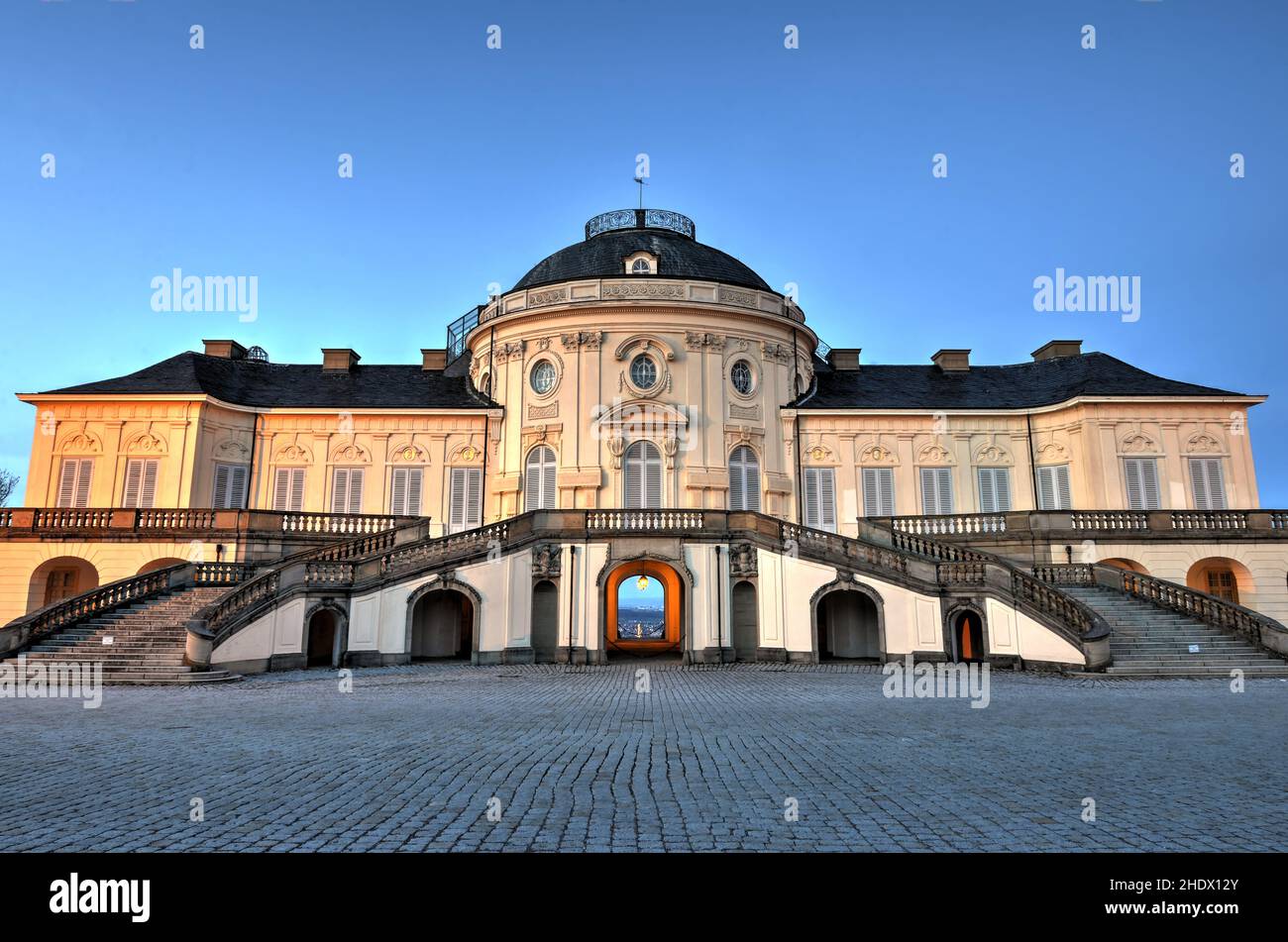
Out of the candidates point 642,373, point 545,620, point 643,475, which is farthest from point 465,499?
point 545,620

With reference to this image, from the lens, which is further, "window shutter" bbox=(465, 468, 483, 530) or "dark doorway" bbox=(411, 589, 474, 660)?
"window shutter" bbox=(465, 468, 483, 530)

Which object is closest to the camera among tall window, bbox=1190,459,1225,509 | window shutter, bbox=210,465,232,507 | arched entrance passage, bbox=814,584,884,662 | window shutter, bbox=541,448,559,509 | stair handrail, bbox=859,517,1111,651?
stair handrail, bbox=859,517,1111,651

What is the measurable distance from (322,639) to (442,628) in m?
3.93

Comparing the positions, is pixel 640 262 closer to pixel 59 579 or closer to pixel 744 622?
pixel 744 622

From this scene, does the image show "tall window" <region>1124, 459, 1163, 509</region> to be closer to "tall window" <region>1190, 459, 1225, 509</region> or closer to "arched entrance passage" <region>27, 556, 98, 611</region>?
"tall window" <region>1190, 459, 1225, 509</region>

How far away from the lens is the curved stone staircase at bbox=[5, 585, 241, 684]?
17.8m

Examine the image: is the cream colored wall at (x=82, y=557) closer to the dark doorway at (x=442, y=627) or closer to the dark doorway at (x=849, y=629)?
the dark doorway at (x=442, y=627)

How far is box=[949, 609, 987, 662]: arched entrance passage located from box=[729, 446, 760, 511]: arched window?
354 inches

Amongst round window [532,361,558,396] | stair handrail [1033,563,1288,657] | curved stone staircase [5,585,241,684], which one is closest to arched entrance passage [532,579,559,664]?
curved stone staircase [5,585,241,684]

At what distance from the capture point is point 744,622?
85.0ft

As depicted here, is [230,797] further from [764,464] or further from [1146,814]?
[764,464]

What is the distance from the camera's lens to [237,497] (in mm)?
33312

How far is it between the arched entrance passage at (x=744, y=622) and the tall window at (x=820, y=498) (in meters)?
8.07
